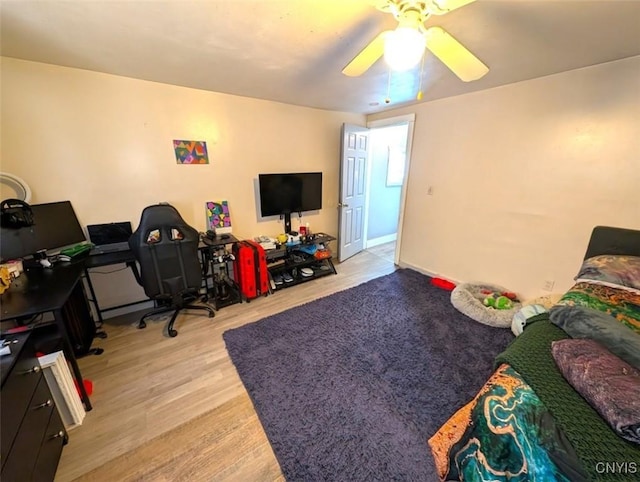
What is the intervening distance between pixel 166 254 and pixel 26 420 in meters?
1.23

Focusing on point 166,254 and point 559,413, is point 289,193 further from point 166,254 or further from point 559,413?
point 559,413

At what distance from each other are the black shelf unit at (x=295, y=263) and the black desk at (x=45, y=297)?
68.3 inches

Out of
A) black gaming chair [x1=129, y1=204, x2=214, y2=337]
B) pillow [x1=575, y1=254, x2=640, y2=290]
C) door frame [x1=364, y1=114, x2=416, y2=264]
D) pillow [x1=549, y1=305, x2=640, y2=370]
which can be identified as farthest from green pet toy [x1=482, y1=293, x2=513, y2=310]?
black gaming chair [x1=129, y1=204, x2=214, y2=337]

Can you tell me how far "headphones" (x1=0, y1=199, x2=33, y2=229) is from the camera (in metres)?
1.74

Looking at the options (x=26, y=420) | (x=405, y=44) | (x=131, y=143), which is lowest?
(x=26, y=420)

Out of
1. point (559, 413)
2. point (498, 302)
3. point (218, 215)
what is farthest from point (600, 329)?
point (218, 215)

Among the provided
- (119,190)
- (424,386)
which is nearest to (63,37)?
(119,190)

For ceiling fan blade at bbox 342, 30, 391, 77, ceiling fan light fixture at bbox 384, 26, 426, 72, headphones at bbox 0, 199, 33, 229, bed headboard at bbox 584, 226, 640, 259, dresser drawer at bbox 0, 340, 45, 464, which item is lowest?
dresser drawer at bbox 0, 340, 45, 464

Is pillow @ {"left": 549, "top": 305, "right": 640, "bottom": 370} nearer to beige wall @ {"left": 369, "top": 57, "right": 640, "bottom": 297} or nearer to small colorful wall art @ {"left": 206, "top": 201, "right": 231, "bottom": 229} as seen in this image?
beige wall @ {"left": 369, "top": 57, "right": 640, "bottom": 297}

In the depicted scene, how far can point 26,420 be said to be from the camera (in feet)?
3.56

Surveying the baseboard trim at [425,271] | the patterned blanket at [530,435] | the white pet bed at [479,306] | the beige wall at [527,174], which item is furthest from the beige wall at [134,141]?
the patterned blanket at [530,435]

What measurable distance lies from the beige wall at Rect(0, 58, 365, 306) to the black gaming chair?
0.66 metres

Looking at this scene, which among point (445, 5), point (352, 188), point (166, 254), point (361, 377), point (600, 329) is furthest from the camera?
point (352, 188)

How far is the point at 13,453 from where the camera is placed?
96 cm
